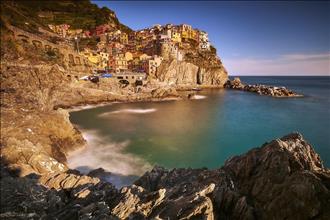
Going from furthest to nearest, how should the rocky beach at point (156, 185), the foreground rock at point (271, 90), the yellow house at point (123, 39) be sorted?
the yellow house at point (123, 39), the foreground rock at point (271, 90), the rocky beach at point (156, 185)

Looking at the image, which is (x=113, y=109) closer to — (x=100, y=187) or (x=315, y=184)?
(x=100, y=187)

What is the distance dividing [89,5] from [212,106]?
347 feet

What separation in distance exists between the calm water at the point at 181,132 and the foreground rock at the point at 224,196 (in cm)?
870

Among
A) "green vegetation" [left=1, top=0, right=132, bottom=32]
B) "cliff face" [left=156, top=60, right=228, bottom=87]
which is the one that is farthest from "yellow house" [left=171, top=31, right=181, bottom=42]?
"green vegetation" [left=1, top=0, right=132, bottom=32]

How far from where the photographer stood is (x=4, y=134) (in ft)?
55.0

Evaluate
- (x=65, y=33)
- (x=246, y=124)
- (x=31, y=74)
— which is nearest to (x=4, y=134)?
(x=31, y=74)

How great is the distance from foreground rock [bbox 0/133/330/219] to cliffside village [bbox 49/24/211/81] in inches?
2434

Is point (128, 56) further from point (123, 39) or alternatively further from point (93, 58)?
point (123, 39)

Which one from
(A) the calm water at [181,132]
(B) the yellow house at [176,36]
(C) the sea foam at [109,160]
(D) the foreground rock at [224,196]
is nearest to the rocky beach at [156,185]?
(D) the foreground rock at [224,196]

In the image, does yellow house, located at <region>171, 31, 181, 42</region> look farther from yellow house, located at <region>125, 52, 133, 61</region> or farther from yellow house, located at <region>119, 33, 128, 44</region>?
yellow house, located at <region>125, 52, 133, 61</region>

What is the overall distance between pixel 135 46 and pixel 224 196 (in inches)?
3583

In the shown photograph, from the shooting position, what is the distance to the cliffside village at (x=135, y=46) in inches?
2960

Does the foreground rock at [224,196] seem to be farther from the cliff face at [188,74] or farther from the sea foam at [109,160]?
the cliff face at [188,74]

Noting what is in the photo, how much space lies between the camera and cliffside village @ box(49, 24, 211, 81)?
247ft
